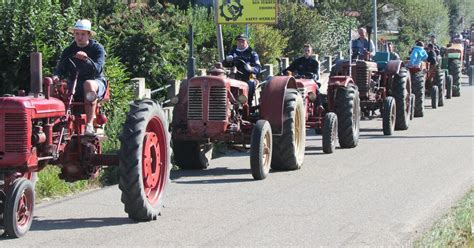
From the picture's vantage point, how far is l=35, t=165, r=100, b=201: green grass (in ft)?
43.5

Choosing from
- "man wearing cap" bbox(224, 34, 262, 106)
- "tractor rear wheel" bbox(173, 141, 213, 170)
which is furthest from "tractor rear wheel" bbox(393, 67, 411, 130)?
"tractor rear wheel" bbox(173, 141, 213, 170)

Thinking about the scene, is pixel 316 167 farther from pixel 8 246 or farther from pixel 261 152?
pixel 8 246

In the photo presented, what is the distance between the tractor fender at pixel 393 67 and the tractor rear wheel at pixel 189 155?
8.54 m

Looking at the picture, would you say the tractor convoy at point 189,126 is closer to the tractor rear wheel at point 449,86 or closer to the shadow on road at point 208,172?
the shadow on road at point 208,172

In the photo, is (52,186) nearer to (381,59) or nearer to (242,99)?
(242,99)

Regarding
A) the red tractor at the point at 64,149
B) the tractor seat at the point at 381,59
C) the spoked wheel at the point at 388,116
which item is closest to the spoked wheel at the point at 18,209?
the red tractor at the point at 64,149

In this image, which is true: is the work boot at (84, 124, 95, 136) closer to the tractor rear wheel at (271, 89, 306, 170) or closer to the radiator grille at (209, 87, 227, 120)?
the radiator grille at (209, 87, 227, 120)

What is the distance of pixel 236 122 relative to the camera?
51.5 ft

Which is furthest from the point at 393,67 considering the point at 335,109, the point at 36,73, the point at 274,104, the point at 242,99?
the point at 36,73

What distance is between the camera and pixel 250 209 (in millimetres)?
12320

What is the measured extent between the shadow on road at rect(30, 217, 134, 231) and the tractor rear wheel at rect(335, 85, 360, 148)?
336 inches

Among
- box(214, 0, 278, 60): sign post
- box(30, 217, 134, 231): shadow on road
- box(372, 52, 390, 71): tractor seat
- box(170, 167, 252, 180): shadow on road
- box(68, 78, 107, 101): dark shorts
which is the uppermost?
box(214, 0, 278, 60): sign post

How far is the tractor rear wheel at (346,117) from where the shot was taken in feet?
64.0

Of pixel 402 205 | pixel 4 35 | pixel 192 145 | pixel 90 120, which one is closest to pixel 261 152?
pixel 192 145
